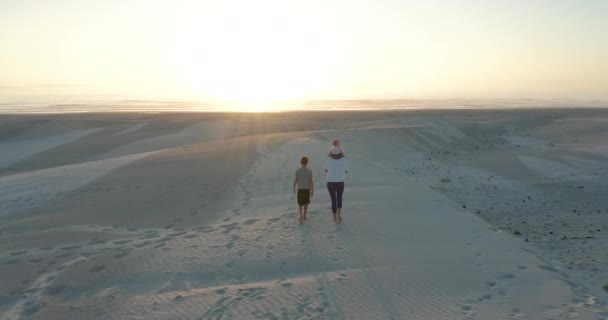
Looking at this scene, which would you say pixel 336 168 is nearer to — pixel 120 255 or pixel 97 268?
pixel 120 255

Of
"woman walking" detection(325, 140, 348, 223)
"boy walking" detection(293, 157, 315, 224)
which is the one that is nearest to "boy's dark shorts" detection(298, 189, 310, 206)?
"boy walking" detection(293, 157, 315, 224)

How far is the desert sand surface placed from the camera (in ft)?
20.6

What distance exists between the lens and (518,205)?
45.3ft

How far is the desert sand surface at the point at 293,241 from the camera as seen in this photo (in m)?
6.27

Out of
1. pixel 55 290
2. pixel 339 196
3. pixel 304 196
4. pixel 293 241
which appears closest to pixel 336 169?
pixel 339 196

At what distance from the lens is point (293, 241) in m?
8.88

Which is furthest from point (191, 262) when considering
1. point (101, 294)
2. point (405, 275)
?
point (405, 275)

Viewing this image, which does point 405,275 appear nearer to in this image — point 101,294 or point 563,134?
point 101,294

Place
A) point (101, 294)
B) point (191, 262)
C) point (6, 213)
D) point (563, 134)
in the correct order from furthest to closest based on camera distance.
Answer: point (563, 134), point (6, 213), point (191, 262), point (101, 294)

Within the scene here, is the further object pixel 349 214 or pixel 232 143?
pixel 232 143

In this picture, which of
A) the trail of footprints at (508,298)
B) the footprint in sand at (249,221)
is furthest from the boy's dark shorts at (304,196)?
the trail of footprints at (508,298)

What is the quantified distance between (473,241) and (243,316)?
4.98 metres

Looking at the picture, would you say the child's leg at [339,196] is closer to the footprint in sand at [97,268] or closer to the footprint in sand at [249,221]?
the footprint in sand at [249,221]

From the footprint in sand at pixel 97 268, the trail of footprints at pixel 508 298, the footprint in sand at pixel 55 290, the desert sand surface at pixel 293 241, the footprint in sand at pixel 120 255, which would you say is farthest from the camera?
the footprint in sand at pixel 120 255
